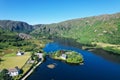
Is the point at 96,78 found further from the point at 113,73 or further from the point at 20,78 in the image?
the point at 20,78

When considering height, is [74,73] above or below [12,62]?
below

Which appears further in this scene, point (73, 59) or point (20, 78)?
point (73, 59)

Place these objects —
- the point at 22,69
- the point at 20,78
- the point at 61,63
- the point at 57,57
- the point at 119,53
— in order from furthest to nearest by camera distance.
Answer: the point at 119,53, the point at 57,57, the point at 61,63, the point at 22,69, the point at 20,78

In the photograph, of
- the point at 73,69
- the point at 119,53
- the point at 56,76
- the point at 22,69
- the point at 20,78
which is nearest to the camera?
the point at 20,78

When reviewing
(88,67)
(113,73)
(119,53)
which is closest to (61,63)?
(88,67)

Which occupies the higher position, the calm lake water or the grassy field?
the grassy field

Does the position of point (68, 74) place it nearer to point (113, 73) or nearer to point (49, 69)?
point (49, 69)

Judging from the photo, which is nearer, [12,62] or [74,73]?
[74,73]

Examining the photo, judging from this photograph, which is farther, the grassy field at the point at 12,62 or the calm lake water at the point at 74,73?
the grassy field at the point at 12,62

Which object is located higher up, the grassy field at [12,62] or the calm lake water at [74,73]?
the grassy field at [12,62]

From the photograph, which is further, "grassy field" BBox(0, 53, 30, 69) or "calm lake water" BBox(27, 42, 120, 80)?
"grassy field" BBox(0, 53, 30, 69)
